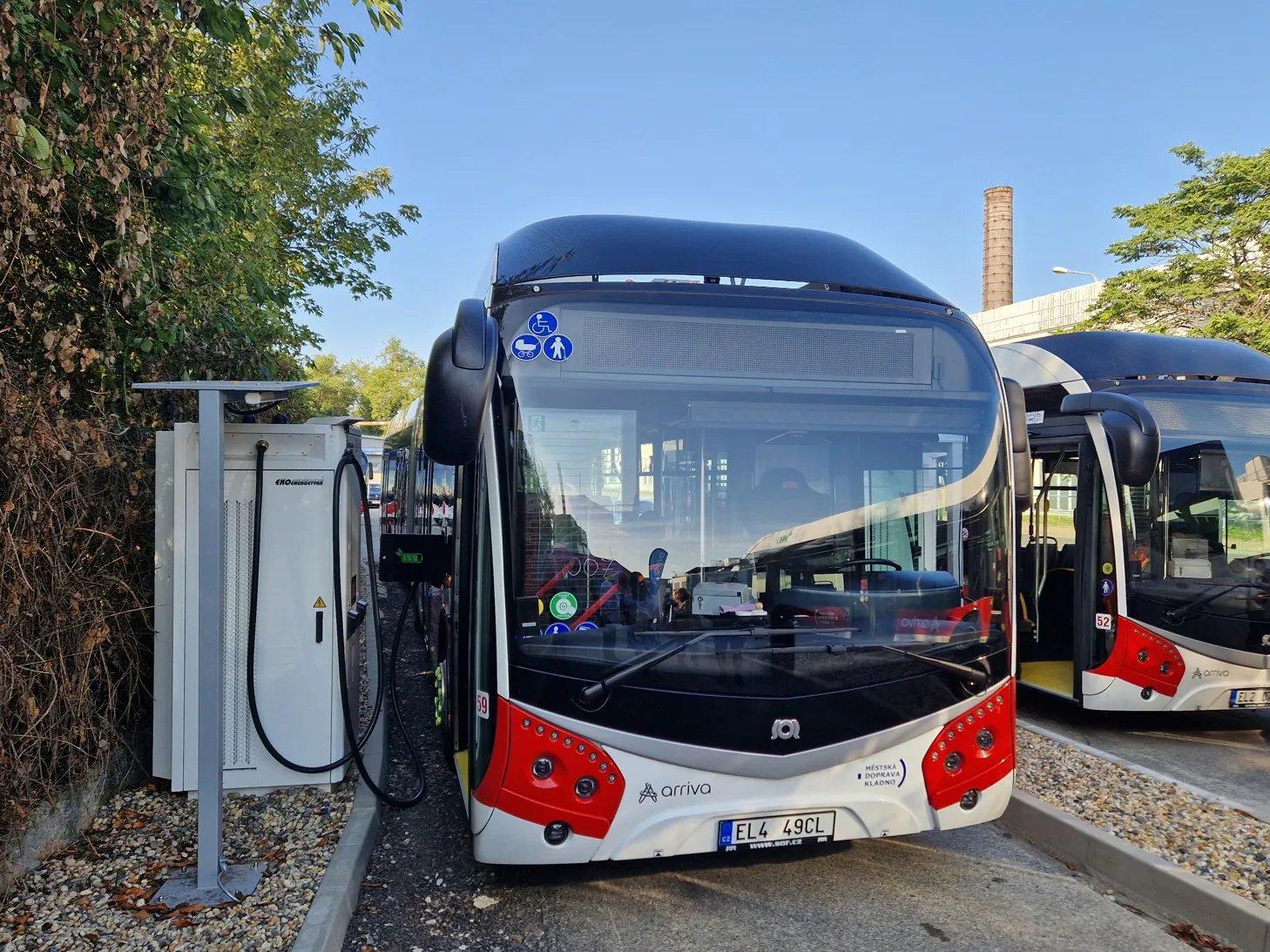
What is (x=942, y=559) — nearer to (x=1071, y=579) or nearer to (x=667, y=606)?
(x=667, y=606)

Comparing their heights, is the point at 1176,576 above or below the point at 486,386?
below

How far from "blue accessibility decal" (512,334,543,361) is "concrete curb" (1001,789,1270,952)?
3.76 m

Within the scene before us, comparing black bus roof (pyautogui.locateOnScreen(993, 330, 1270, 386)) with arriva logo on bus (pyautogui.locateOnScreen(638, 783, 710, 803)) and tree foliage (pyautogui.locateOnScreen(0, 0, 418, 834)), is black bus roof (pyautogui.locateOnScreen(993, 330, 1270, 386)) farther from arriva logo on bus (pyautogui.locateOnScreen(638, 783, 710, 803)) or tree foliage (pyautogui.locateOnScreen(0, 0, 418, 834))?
tree foliage (pyautogui.locateOnScreen(0, 0, 418, 834))

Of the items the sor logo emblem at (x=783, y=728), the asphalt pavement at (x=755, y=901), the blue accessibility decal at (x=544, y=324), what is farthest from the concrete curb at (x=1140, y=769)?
the blue accessibility decal at (x=544, y=324)

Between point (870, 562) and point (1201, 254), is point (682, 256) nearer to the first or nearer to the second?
point (870, 562)

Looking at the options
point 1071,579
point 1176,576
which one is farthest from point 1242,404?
point 1071,579

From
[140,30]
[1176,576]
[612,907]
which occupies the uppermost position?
[140,30]

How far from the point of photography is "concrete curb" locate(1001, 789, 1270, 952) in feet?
13.1

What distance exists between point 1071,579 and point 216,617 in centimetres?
738

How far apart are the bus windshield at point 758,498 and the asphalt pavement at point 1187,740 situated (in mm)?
2860

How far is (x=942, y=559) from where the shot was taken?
4.38m

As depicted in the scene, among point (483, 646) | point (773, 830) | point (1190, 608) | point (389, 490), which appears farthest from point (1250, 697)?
point (389, 490)

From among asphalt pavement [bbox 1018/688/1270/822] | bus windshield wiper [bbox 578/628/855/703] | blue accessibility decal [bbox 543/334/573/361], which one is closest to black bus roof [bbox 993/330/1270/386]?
asphalt pavement [bbox 1018/688/1270/822]

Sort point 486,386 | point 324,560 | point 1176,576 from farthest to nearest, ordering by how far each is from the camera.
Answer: point 1176,576, point 324,560, point 486,386
